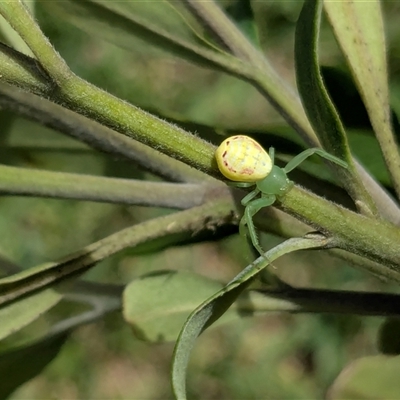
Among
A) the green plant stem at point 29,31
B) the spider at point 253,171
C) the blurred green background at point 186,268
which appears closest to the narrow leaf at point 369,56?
the spider at point 253,171

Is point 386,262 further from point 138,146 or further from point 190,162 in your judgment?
point 138,146

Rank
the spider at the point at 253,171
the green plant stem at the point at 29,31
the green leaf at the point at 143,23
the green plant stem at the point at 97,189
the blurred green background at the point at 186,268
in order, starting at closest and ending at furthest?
the green plant stem at the point at 29,31 < the spider at the point at 253,171 < the green plant stem at the point at 97,189 < the green leaf at the point at 143,23 < the blurred green background at the point at 186,268

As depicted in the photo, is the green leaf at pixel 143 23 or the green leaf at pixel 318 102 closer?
the green leaf at pixel 318 102

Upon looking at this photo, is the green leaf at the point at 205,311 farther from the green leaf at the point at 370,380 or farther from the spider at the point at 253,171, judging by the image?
the green leaf at the point at 370,380

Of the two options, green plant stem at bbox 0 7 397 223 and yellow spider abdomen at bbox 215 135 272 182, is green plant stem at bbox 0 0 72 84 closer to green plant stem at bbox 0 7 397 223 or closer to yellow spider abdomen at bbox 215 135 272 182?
green plant stem at bbox 0 7 397 223

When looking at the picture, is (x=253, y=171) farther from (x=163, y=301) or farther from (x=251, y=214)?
(x=163, y=301)

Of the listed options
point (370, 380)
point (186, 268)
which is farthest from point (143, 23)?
point (186, 268)

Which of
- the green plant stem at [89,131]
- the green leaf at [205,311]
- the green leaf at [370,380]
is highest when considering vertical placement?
the green plant stem at [89,131]

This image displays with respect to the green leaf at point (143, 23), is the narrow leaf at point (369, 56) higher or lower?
lower
